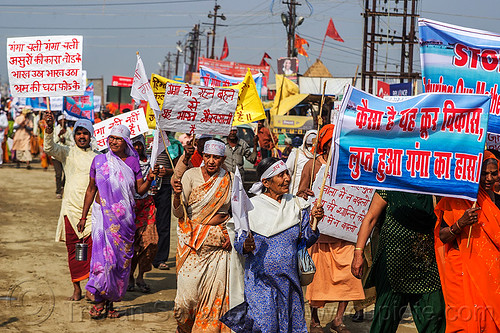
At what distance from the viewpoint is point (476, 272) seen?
14.7 feet

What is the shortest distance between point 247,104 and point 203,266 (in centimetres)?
250

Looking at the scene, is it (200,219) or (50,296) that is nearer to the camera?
(200,219)

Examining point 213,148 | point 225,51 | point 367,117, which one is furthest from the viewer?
point 225,51

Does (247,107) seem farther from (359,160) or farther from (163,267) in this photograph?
(359,160)

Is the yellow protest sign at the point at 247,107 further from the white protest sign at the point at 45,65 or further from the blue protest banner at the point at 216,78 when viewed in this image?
the blue protest banner at the point at 216,78

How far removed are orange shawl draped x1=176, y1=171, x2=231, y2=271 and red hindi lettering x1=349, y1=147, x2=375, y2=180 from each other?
1.46m

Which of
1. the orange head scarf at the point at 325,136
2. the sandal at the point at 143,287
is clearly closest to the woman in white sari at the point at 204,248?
the orange head scarf at the point at 325,136

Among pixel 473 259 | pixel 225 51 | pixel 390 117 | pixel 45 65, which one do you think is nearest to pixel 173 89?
pixel 45 65

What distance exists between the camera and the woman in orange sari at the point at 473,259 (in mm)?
4441

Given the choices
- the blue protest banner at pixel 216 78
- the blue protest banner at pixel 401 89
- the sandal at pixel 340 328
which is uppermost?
the blue protest banner at pixel 401 89

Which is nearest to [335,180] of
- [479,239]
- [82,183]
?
[479,239]

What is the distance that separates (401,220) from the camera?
16.6 feet

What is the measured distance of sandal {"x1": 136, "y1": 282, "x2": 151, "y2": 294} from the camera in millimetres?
7929

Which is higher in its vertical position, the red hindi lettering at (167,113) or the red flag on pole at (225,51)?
the red flag on pole at (225,51)
